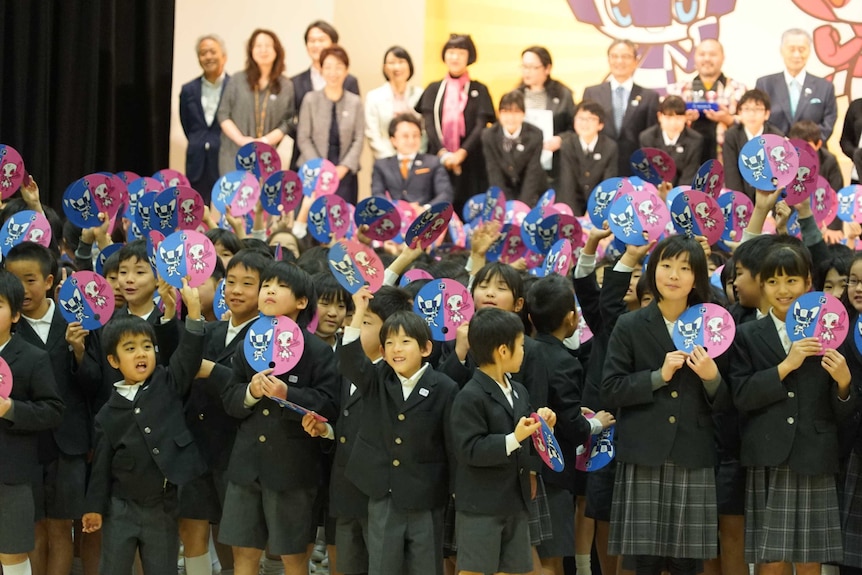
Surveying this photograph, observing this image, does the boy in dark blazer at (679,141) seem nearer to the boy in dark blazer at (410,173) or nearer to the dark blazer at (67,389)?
the boy in dark blazer at (410,173)

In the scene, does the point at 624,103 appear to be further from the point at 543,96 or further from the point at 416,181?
the point at 416,181

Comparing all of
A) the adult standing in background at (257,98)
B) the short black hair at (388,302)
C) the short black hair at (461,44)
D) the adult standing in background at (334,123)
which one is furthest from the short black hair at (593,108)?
the short black hair at (388,302)

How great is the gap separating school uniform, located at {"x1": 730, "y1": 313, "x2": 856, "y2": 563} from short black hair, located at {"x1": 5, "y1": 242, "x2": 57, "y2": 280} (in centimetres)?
235

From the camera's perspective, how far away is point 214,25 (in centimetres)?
967

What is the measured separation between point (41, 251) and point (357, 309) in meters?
1.24

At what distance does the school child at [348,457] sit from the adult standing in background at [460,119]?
4.59 meters

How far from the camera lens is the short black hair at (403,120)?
7641 millimetres

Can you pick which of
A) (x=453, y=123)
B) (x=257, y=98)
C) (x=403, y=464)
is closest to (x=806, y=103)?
(x=453, y=123)

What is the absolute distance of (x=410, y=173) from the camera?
7.65 metres

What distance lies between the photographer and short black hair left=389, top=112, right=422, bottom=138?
25.1 feet

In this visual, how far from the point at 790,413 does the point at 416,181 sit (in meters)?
4.25

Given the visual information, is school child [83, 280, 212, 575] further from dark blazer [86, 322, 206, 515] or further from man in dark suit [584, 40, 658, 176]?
man in dark suit [584, 40, 658, 176]

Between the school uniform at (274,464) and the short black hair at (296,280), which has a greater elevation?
the short black hair at (296,280)

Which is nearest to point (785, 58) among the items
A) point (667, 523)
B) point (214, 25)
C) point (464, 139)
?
point (464, 139)
